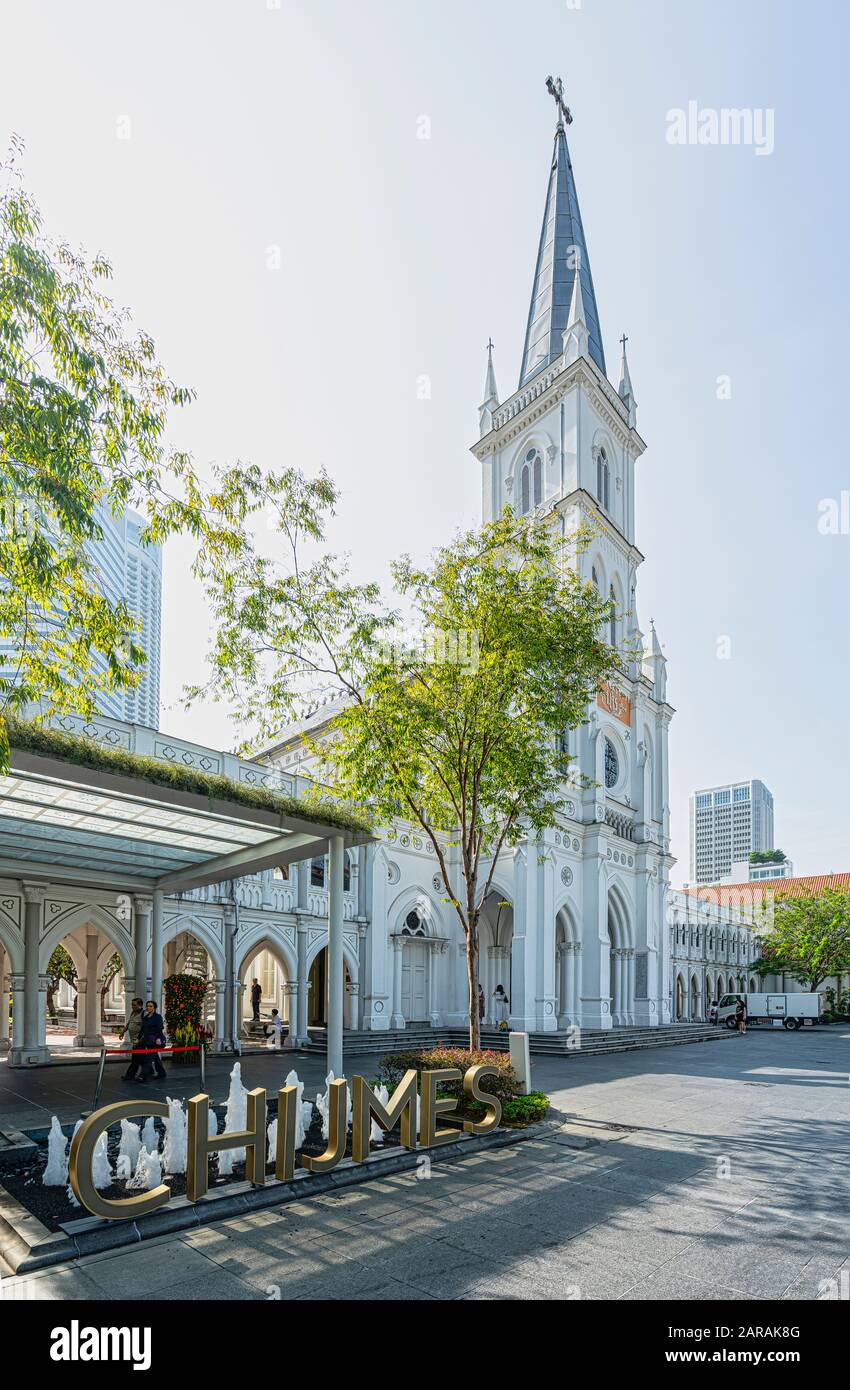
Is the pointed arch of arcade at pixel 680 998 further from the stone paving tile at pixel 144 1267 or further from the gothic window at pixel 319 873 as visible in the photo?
the stone paving tile at pixel 144 1267

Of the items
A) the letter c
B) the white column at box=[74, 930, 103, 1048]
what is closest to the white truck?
the white column at box=[74, 930, 103, 1048]

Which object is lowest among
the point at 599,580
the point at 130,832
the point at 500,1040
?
the point at 500,1040

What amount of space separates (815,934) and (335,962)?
4893 cm

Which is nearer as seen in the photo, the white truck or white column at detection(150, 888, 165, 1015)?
white column at detection(150, 888, 165, 1015)

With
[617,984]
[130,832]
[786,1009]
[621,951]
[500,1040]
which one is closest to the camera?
[130,832]

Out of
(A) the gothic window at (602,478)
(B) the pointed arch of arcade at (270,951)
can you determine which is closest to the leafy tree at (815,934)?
(A) the gothic window at (602,478)

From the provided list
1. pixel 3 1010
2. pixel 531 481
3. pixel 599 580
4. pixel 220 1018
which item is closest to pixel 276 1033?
pixel 220 1018

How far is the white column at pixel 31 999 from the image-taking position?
752 inches

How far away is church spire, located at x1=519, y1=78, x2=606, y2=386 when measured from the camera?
42781 millimetres

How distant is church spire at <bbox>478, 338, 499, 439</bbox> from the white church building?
4.3 inches

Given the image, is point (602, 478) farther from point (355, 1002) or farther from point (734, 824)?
point (734, 824)

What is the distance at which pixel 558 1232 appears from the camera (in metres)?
7.70

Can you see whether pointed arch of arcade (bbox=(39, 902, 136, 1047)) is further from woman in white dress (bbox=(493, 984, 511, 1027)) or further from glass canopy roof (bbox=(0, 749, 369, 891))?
woman in white dress (bbox=(493, 984, 511, 1027))

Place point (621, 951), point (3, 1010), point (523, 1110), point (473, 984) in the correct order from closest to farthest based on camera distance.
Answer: point (523, 1110), point (473, 984), point (3, 1010), point (621, 951)
